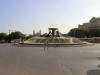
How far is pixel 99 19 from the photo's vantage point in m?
97.9

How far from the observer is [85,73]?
6184 mm

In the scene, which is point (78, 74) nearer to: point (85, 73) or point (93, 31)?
point (85, 73)

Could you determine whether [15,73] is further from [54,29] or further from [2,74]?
[54,29]

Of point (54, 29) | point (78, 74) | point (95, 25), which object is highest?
point (95, 25)

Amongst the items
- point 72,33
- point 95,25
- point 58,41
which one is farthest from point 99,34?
point 58,41

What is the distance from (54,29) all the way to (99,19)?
70492 mm

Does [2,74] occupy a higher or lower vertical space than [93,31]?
lower

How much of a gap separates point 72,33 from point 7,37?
98.6ft

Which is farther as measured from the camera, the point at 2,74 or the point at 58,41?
the point at 58,41

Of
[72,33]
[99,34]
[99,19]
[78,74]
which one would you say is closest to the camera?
[78,74]

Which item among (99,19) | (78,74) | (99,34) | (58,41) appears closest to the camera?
(78,74)

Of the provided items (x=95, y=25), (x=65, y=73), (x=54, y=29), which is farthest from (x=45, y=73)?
(x=95, y=25)

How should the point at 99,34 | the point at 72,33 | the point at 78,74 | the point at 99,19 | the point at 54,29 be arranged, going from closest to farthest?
the point at 78,74
the point at 54,29
the point at 99,34
the point at 72,33
the point at 99,19

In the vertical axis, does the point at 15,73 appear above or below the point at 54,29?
below
